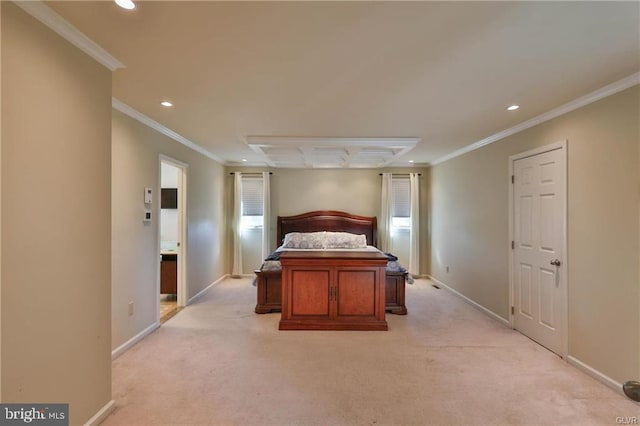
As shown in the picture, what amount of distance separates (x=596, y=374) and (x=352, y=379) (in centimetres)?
205

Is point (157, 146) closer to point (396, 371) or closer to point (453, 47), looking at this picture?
point (453, 47)

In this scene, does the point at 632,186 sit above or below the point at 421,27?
below

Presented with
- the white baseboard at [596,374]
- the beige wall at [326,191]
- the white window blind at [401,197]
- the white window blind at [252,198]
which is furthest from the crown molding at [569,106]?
the white window blind at [252,198]

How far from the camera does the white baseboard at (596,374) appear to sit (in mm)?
2165

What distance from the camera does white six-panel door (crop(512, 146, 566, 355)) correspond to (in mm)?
2693

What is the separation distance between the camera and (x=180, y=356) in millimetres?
2688

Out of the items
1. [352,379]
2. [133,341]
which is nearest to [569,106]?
[352,379]

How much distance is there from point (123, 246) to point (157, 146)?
1.28 m

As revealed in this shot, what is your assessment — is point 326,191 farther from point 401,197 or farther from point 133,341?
point 133,341

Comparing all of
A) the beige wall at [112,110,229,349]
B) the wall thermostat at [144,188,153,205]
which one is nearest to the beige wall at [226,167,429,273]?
the beige wall at [112,110,229,349]

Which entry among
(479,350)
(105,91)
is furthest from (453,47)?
(479,350)

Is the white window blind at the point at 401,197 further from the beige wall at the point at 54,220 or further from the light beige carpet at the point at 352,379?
the beige wall at the point at 54,220

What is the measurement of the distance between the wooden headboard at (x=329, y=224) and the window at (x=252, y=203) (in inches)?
19.5

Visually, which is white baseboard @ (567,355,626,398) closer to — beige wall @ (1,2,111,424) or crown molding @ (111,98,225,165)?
beige wall @ (1,2,111,424)
